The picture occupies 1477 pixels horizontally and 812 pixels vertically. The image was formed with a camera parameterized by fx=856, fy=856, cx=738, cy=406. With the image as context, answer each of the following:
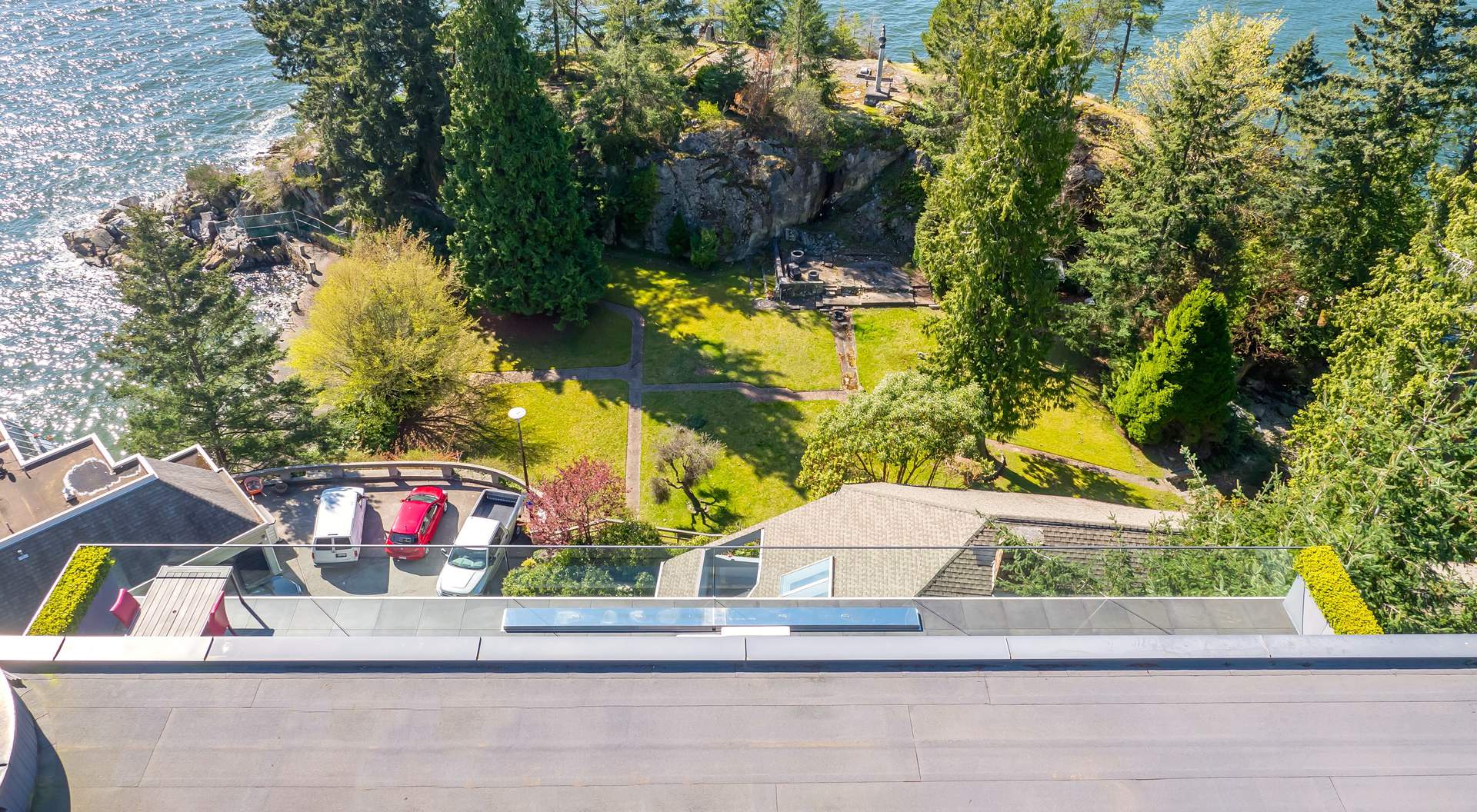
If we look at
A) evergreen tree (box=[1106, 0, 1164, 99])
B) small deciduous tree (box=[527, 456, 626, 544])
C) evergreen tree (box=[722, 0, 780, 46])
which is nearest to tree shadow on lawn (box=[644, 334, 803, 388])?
small deciduous tree (box=[527, 456, 626, 544])

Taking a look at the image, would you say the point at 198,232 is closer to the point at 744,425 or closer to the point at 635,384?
the point at 635,384

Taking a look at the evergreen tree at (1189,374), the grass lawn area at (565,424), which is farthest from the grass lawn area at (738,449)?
the evergreen tree at (1189,374)

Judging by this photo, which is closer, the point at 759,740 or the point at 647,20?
the point at 759,740

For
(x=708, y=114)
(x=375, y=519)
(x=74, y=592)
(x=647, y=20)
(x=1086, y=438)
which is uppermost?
(x=647, y=20)

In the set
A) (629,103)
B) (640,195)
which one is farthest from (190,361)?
(629,103)

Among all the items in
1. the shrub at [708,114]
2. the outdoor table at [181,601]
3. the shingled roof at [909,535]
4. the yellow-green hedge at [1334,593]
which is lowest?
the shingled roof at [909,535]

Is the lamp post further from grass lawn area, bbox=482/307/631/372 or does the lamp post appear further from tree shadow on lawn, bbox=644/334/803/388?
tree shadow on lawn, bbox=644/334/803/388

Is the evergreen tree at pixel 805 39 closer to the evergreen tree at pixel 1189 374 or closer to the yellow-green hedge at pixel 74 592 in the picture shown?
the evergreen tree at pixel 1189 374

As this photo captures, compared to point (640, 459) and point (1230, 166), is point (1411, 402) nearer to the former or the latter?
point (1230, 166)
